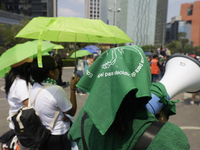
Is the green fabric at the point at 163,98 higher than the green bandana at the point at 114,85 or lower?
lower

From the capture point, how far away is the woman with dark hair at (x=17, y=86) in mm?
1812

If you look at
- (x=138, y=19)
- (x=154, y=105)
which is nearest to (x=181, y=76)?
(x=154, y=105)

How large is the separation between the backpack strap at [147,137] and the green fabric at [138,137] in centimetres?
1

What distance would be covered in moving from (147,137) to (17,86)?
1.75 meters

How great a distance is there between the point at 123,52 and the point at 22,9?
72805 mm

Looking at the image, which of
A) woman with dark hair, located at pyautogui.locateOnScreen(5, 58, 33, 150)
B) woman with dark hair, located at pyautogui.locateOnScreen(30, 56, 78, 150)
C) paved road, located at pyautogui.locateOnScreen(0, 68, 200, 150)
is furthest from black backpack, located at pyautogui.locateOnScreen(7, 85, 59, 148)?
paved road, located at pyautogui.locateOnScreen(0, 68, 200, 150)

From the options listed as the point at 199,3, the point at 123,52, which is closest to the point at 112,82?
the point at 123,52

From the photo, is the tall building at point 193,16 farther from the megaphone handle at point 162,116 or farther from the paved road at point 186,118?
the megaphone handle at point 162,116

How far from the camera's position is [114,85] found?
62 centimetres

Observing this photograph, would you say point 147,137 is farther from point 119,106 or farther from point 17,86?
point 17,86

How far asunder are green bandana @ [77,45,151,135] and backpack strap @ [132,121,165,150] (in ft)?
0.62

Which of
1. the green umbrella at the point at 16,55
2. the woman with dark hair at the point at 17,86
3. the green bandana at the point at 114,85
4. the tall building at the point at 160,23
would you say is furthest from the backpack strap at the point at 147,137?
the tall building at the point at 160,23

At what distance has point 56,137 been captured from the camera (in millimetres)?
1482

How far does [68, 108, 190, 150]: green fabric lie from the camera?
2.15 ft
